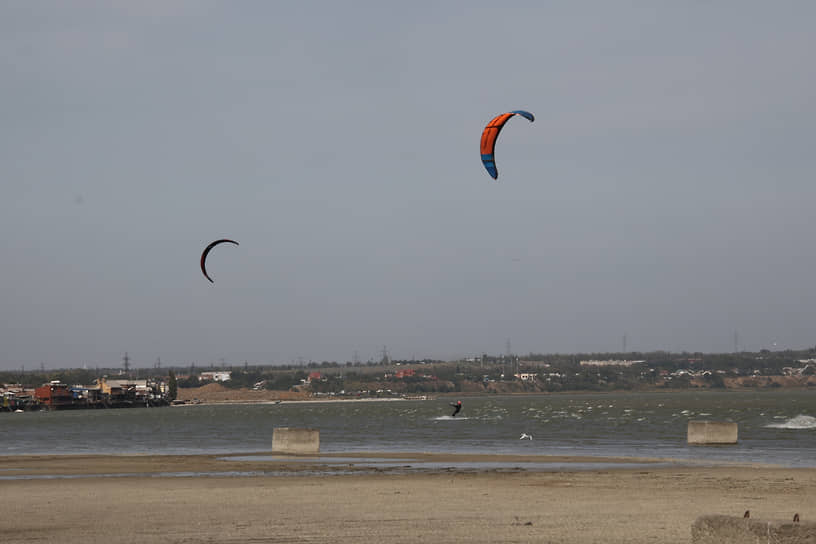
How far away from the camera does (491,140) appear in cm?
3216

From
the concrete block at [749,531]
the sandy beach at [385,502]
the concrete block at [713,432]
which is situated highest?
the concrete block at [749,531]

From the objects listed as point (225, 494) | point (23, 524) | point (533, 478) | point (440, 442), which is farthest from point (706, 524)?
point (440, 442)

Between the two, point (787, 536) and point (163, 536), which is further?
point (163, 536)

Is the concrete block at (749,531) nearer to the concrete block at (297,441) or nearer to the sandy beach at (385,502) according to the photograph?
the sandy beach at (385,502)

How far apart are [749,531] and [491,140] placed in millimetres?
21709

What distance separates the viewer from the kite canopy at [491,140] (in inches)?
1226

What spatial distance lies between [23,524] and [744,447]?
3308 centimetres

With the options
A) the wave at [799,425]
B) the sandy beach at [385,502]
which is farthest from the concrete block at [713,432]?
the wave at [799,425]

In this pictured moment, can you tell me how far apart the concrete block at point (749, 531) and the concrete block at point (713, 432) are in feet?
111

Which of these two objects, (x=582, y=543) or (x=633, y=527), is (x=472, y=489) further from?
(x=582, y=543)

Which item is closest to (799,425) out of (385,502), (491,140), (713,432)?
(713,432)

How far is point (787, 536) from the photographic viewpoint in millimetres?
11133

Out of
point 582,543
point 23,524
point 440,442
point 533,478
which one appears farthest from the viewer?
point 440,442

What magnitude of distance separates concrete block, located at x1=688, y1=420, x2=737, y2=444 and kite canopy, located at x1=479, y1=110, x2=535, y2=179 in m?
18.5
